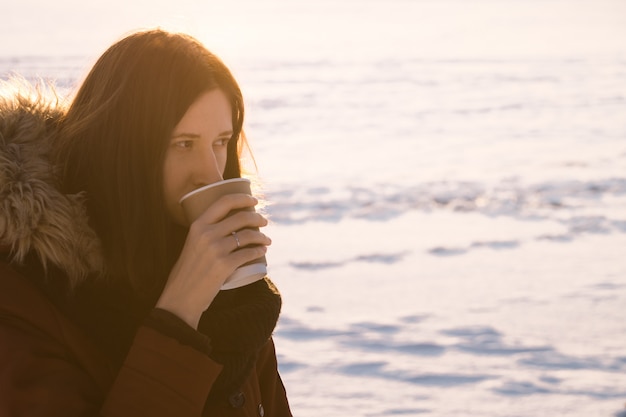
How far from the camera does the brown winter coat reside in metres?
1.34

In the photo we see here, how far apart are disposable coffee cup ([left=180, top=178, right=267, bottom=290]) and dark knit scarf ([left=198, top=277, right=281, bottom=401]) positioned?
0.59 feet

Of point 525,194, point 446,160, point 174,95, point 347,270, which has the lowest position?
point 174,95

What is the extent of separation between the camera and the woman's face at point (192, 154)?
1.58 metres

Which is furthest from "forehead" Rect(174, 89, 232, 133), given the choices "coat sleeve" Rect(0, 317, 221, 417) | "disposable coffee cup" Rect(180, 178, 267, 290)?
"coat sleeve" Rect(0, 317, 221, 417)

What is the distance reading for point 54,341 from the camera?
1417mm

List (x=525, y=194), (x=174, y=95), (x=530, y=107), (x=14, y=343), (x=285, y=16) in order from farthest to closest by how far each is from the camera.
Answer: (x=285, y=16), (x=530, y=107), (x=525, y=194), (x=174, y=95), (x=14, y=343)

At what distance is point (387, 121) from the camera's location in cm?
1230

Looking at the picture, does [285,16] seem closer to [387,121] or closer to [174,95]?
[387,121]

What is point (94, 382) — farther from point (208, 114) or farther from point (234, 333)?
point (208, 114)

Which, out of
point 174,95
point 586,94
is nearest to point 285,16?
point 586,94

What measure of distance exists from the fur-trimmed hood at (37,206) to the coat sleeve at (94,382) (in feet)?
0.47

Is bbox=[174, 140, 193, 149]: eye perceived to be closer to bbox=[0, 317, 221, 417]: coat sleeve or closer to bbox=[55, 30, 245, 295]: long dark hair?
bbox=[55, 30, 245, 295]: long dark hair

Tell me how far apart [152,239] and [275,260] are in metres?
4.20

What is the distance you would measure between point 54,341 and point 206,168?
1.24 ft
